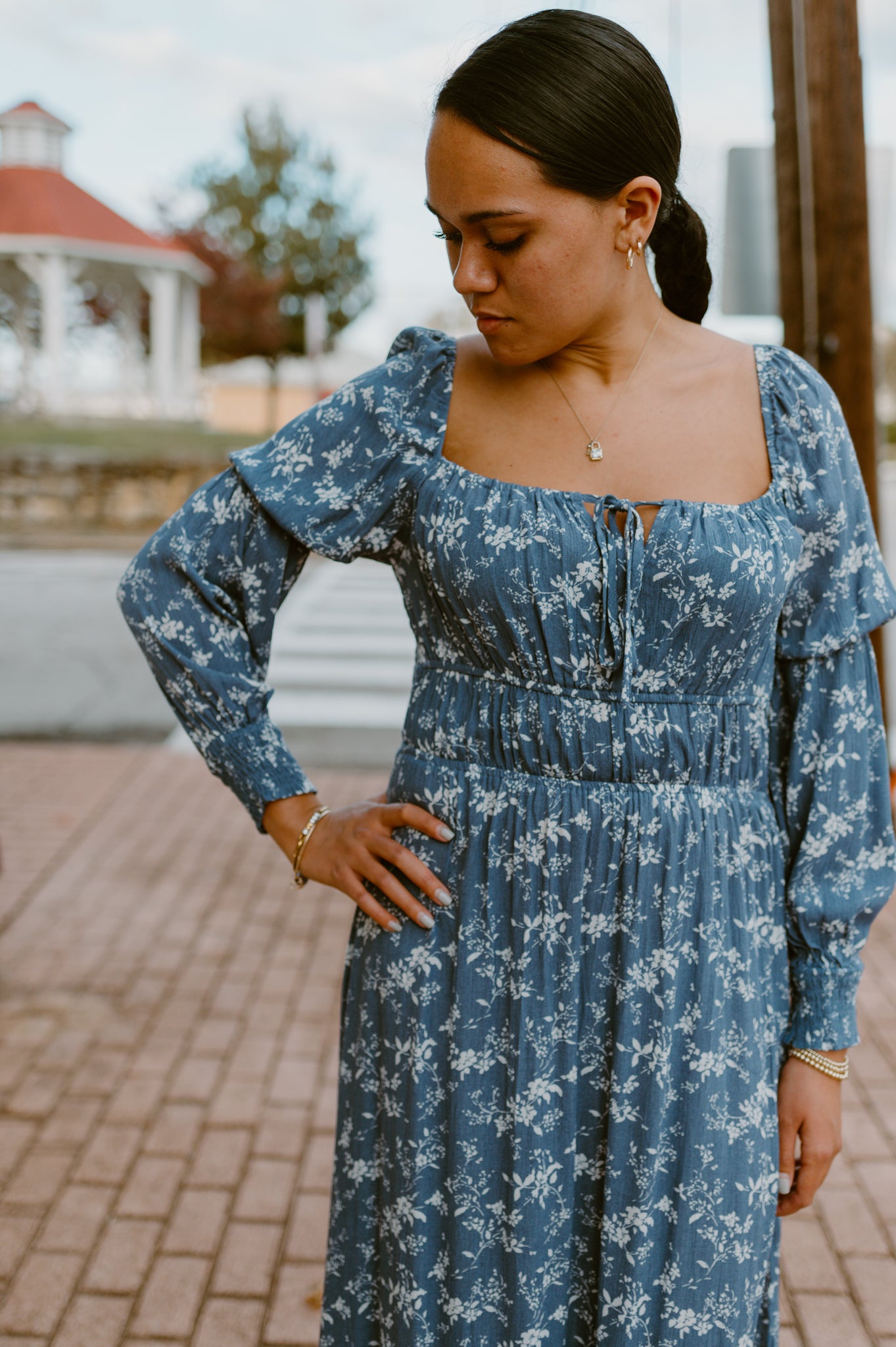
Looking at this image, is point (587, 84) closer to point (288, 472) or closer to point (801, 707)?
point (288, 472)

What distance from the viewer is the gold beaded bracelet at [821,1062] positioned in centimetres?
159

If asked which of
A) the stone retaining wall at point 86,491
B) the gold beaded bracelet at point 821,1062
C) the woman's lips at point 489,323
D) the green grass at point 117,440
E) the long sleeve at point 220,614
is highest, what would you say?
the green grass at point 117,440

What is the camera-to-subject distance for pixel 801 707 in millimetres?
1605

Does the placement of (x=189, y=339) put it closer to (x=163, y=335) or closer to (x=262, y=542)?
(x=163, y=335)

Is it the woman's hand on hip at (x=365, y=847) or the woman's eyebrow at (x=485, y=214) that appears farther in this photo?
the woman's hand on hip at (x=365, y=847)

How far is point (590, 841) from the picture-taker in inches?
58.6

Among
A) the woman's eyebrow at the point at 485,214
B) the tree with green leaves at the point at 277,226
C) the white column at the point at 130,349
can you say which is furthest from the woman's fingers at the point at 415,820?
the tree with green leaves at the point at 277,226

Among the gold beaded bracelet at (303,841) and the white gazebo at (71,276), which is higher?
the white gazebo at (71,276)

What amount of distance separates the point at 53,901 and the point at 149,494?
1359 cm

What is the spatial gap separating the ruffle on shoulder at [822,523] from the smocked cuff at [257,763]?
67 cm

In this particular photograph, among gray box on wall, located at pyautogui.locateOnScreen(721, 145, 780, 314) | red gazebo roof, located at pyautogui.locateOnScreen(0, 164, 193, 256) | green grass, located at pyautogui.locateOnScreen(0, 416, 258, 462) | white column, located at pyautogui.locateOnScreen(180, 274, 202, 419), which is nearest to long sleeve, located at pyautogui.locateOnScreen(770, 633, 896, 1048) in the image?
gray box on wall, located at pyautogui.locateOnScreen(721, 145, 780, 314)

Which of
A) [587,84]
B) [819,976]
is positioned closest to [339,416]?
[587,84]

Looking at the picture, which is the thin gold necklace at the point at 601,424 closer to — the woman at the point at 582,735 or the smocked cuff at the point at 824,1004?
the woman at the point at 582,735

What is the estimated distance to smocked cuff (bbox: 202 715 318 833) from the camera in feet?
5.57
